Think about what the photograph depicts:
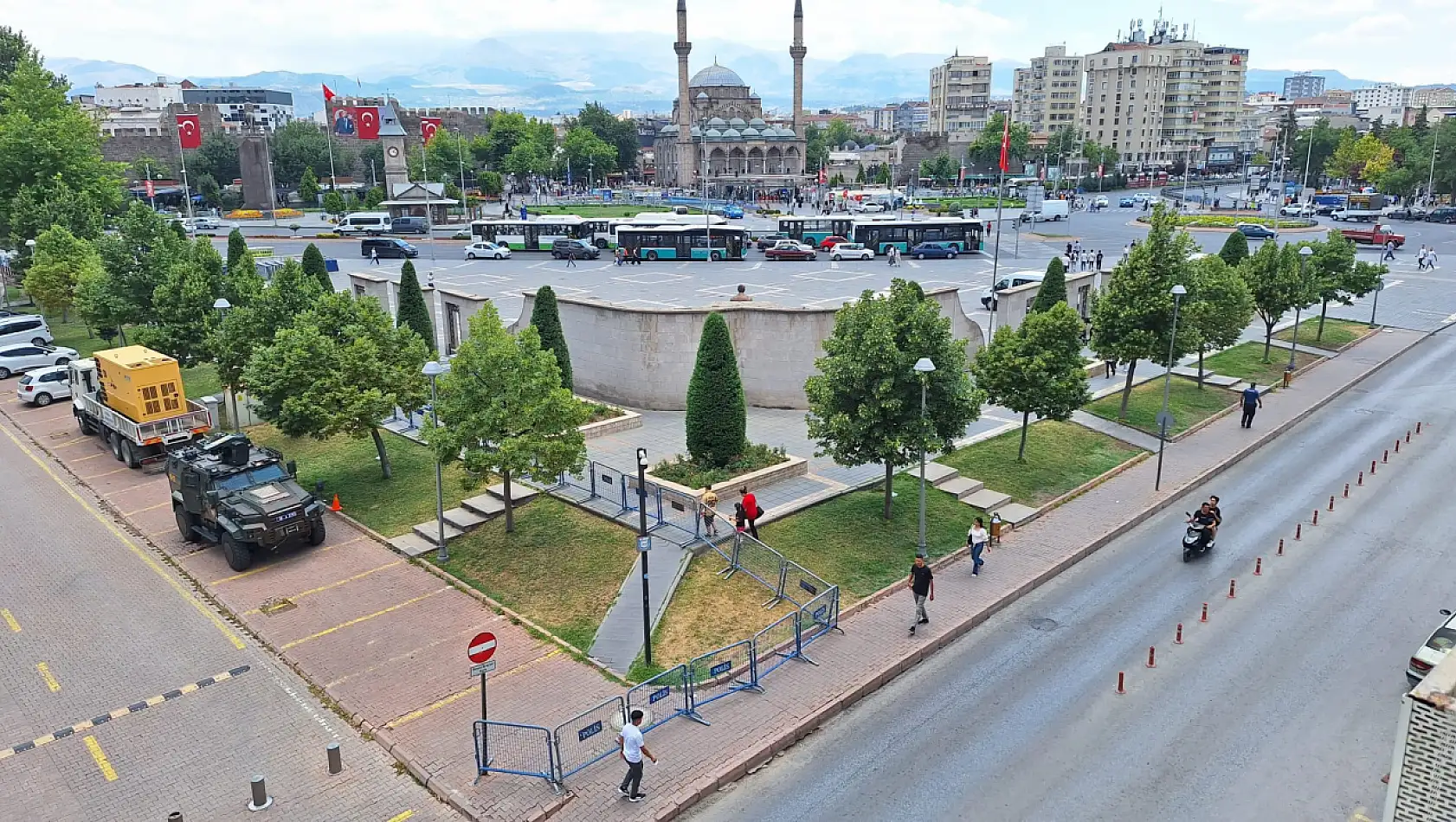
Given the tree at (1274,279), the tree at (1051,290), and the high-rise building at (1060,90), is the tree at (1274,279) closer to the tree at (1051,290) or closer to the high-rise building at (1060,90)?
the tree at (1051,290)

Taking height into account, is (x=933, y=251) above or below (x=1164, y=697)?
above

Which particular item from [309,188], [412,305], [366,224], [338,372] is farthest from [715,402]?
[309,188]

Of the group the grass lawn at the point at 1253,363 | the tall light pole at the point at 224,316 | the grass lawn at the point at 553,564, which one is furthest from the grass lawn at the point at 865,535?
the grass lawn at the point at 1253,363

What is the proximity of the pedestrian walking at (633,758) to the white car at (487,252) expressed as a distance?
59.4 meters

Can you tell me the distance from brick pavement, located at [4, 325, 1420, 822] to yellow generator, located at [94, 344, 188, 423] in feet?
13.8

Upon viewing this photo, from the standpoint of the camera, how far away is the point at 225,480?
2056cm

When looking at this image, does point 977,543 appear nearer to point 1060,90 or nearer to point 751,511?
point 751,511

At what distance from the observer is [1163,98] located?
153125 mm

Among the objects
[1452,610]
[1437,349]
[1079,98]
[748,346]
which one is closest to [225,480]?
[748,346]

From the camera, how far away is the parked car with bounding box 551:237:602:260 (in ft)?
219

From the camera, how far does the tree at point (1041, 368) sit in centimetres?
2367

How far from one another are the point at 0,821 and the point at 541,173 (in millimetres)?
126458

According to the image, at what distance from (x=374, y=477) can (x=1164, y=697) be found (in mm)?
19376

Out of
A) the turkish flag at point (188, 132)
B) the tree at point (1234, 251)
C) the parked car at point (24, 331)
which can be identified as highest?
the turkish flag at point (188, 132)
